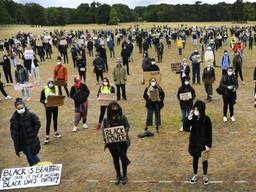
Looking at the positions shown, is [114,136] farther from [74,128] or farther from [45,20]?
[45,20]

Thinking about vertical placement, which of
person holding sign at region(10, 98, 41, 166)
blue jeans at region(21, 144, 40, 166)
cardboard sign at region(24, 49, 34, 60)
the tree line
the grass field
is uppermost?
the tree line

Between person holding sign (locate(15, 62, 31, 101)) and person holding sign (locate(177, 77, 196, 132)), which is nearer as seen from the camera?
person holding sign (locate(177, 77, 196, 132))

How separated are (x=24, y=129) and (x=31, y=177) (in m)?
1.06

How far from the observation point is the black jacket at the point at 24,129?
1009 cm

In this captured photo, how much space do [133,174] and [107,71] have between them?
1867 centimetres

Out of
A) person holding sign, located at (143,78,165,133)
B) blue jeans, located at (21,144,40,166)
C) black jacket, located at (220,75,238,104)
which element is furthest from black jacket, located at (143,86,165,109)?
blue jeans, located at (21,144,40,166)

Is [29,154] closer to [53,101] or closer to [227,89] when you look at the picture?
[53,101]

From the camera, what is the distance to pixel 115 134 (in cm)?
948

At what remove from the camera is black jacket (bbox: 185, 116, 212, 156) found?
9156 mm

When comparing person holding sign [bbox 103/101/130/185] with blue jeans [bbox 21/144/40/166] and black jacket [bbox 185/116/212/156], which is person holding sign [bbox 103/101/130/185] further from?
blue jeans [bbox 21/144/40/166]

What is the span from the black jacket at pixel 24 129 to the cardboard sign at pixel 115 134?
1786 millimetres

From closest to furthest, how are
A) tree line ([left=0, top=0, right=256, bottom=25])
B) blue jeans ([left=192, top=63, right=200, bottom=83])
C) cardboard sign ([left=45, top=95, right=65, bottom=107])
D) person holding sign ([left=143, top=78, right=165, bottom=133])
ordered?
cardboard sign ([left=45, top=95, right=65, bottom=107]), person holding sign ([left=143, top=78, right=165, bottom=133]), blue jeans ([left=192, top=63, right=200, bottom=83]), tree line ([left=0, top=0, right=256, bottom=25])

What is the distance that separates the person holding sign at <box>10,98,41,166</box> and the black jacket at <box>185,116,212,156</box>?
348cm

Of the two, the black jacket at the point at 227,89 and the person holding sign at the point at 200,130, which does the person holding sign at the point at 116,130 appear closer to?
the person holding sign at the point at 200,130
